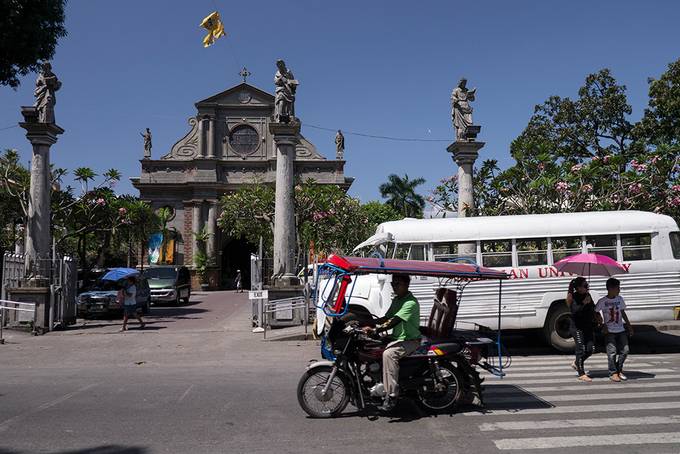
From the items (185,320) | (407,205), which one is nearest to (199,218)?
(407,205)

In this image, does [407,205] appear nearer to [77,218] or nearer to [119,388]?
[77,218]

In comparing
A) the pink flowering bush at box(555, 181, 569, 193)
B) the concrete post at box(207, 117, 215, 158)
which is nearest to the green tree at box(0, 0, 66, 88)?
the pink flowering bush at box(555, 181, 569, 193)

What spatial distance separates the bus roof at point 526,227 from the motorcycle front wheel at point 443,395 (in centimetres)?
547

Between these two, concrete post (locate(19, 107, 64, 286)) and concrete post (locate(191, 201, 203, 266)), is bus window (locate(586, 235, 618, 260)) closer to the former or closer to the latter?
concrete post (locate(19, 107, 64, 286))

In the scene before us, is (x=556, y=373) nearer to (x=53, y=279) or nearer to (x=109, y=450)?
(x=109, y=450)

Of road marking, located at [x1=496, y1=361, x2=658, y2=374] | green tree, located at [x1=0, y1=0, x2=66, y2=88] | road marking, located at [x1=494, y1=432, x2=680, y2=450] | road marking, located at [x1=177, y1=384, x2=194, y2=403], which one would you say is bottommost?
road marking, located at [x1=496, y1=361, x2=658, y2=374]

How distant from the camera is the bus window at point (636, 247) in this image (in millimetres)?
12172

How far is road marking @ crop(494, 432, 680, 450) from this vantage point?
545cm

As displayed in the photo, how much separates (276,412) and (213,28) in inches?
686

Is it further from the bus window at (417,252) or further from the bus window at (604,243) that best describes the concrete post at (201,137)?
the bus window at (604,243)

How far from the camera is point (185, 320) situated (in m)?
20.2

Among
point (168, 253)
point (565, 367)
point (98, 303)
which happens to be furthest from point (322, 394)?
point (168, 253)

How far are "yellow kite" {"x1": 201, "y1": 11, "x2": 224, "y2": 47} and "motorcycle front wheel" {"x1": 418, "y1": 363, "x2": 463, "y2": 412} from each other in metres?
17.4

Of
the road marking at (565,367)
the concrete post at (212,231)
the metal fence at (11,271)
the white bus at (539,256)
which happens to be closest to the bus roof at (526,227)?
the white bus at (539,256)
